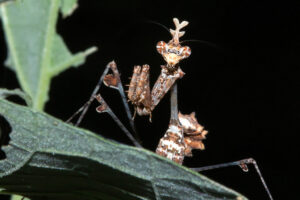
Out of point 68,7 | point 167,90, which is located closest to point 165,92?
point 167,90

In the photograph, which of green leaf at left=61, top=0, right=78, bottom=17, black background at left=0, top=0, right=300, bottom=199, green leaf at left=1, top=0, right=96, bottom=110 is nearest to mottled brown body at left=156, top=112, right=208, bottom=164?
black background at left=0, top=0, right=300, bottom=199

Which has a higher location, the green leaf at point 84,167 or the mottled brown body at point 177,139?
the green leaf at point 84,167

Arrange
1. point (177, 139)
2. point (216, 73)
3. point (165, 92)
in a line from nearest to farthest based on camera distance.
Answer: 1. point (165, 92)
2. point (177, 139)
3. point (216, 73)

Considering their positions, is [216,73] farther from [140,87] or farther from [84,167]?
[84,167]

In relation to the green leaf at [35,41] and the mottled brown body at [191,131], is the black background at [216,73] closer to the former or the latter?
the green leaf at [35,41]

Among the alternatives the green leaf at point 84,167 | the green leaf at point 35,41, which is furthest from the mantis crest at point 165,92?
the green leaf at point 84,167
